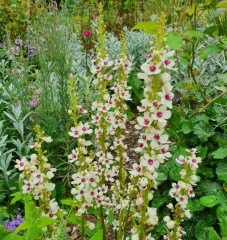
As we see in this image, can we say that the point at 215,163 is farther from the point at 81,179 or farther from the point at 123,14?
the point at 123,14

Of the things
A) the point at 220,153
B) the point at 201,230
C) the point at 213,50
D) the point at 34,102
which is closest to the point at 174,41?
the point at 213,50

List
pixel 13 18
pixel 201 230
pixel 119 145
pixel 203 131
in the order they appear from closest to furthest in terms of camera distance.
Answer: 1. pixel 119 145
2. pixel 201 230
3. pixel 203 131
4. pixel 13 18

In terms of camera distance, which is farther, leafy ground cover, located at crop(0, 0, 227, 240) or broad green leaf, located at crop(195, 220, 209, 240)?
broad green leaf, located at crop(195, 220, 209, 240)

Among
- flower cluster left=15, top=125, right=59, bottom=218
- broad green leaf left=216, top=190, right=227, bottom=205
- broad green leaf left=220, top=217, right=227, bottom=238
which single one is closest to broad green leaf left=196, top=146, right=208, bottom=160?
broad green leaf left=216, top=190, right=227, bottom=205

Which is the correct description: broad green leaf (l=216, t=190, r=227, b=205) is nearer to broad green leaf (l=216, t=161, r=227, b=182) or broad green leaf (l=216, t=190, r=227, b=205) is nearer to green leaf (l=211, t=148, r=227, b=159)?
broad green leaf (l=216, t=161, r=227, b=182)

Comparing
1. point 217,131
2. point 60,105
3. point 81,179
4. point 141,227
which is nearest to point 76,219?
point 81,179

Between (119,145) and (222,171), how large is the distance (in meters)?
0.91

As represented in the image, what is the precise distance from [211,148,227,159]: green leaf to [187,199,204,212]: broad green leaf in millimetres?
308

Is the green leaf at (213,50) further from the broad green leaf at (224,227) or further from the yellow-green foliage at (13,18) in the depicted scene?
the yellow-green foliage at (13,18)

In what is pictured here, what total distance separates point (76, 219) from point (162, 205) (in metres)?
0.90

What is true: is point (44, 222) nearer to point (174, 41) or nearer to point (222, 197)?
point (174, 41)

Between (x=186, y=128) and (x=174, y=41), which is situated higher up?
(x=174, y=41)

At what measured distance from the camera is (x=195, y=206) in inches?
95.4

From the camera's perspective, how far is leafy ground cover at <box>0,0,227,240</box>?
145cm
